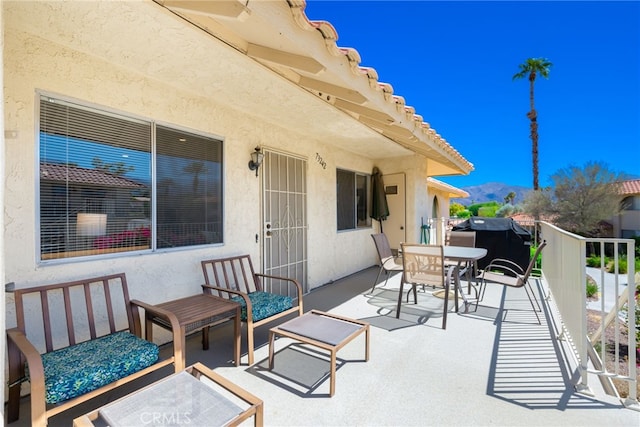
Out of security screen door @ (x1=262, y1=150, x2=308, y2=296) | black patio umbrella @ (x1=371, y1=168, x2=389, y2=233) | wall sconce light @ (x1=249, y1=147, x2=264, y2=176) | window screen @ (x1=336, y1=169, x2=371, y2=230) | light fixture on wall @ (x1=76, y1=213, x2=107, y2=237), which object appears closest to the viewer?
light fixture on wall @ (x1=76, y1=213, x2=107, y2=237)

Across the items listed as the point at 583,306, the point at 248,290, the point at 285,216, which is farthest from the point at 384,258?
the point at 583,306

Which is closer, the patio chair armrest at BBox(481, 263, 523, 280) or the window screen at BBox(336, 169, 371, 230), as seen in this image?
the patio chair armrest at BBox(481, 263, 523, 280)

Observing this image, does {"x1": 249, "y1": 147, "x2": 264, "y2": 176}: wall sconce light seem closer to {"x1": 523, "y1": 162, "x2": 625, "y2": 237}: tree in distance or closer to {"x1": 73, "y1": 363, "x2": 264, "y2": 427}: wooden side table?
{"x1": 73, "y1": 363, "x2": 264, "y2": 427}: wooden side table

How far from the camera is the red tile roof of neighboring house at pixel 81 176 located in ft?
7.69

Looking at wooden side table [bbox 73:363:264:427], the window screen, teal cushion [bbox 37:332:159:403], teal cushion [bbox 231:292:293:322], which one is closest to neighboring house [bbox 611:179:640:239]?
the window screen

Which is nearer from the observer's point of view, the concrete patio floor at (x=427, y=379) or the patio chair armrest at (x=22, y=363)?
the patio chair armrest at (x=22, y=363)

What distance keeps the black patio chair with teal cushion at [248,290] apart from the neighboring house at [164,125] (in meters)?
0.18

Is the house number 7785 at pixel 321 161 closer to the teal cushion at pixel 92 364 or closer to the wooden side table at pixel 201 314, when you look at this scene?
the wooden side table at pixel 201 314

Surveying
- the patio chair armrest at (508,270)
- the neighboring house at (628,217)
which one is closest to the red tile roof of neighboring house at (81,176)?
the patio chair armrest at (508,270)

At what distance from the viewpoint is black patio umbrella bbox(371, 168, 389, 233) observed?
7090mm

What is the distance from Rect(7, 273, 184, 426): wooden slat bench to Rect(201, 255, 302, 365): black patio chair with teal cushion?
0.73 metres

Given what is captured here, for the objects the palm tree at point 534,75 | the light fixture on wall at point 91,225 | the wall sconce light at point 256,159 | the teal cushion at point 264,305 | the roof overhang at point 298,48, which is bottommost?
the teal cushion at point 264,305

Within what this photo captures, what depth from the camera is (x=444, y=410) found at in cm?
209

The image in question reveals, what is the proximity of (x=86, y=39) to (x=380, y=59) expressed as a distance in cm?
739
